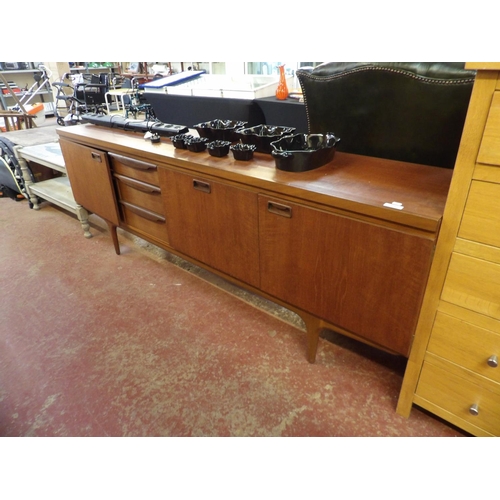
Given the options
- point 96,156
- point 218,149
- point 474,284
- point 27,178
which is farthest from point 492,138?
point 27,178

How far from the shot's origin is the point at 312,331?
56.2 inches

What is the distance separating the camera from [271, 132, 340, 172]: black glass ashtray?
1277mm

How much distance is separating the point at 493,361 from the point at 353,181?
0.67 m

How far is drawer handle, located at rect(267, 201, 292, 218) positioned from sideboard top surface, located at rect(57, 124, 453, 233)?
4 cm

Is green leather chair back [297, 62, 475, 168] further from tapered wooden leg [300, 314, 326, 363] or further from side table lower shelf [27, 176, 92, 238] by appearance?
side table lower shelf [27, 176, 92, 238]

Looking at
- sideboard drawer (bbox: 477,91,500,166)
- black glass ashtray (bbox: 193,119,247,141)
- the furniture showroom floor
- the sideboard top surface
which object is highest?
sideboard drawer (bbox: 477,91,500,166)

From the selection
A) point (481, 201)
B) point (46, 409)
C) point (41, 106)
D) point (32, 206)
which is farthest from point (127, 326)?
point (41, 106)

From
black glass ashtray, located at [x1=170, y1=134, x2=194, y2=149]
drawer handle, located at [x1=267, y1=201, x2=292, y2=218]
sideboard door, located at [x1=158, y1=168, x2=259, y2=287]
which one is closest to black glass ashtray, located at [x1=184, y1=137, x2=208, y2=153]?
black glass ashtray, located at [x1=170, y1=134, x2=194, y2=149]

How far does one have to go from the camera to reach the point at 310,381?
1.46 m

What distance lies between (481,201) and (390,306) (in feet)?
1.32

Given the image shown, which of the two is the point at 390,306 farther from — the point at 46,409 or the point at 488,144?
the point at 46,409

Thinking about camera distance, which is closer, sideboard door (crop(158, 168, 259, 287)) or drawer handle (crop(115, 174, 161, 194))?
sideboard door (crop(158, 168, 259, 287))

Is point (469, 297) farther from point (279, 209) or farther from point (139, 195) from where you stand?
point (139, 195)

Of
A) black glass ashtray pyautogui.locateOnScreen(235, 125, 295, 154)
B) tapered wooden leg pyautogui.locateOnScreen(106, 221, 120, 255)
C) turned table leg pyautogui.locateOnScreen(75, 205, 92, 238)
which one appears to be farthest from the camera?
turned table leg pyautogui.locateOnScreen(75, 205, 92, 238)
